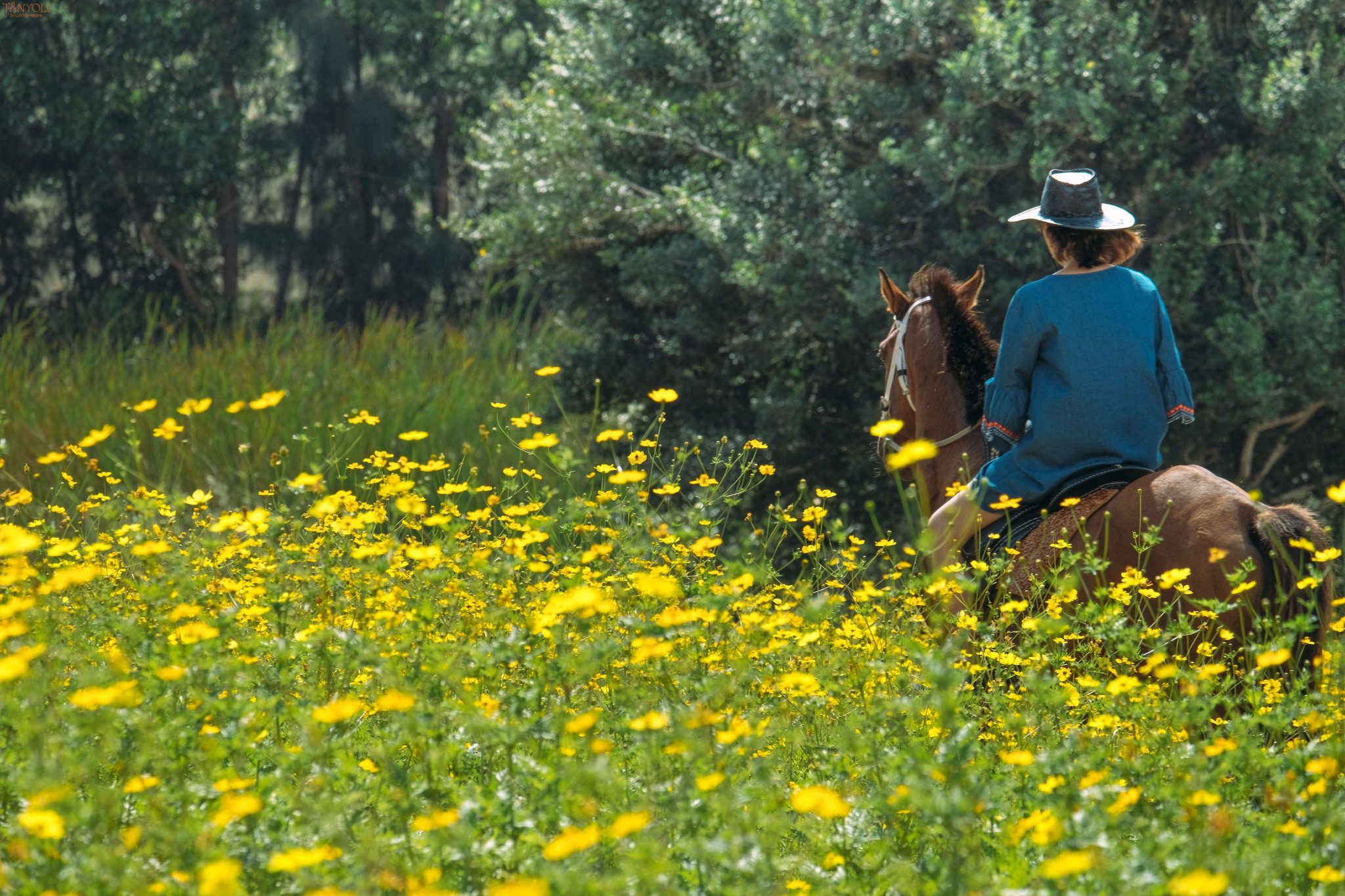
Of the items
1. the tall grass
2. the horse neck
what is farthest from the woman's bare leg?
the tall grass

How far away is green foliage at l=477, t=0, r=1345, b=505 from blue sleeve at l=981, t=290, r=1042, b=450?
3.92m

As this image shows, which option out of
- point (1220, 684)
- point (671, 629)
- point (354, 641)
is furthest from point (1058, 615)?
point (354, 641)

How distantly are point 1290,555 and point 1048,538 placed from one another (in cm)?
77

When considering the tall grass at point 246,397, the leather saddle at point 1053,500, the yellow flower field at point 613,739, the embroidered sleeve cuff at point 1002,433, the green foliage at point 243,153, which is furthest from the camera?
the green foliage at point 243,153

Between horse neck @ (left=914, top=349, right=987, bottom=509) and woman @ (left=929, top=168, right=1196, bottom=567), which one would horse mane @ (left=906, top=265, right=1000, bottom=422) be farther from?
woman @ (left=929, top=168, right=1196, bottom=567)

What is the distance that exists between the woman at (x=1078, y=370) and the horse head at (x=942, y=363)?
445mm

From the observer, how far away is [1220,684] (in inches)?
149

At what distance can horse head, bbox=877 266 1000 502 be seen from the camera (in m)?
5.34

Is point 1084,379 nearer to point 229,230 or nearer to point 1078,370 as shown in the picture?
point 1078,370

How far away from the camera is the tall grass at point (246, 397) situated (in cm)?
972

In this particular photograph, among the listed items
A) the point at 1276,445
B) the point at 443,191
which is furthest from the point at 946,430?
the point at 443,191

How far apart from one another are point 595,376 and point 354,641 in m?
7.53

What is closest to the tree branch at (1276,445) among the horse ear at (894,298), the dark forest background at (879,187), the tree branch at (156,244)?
the dark forest background at (879,187)

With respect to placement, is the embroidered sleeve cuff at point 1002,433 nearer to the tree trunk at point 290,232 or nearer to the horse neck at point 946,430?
the horse neck at point 946,430
